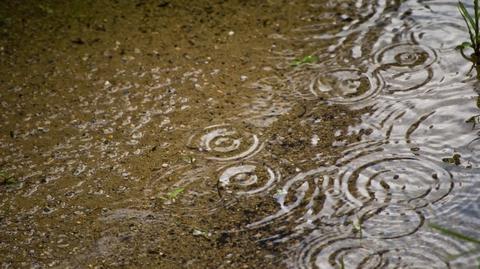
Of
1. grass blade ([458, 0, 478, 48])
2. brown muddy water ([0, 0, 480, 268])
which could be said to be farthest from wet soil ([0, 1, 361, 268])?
grass blade ([458, 0, 478, 48])

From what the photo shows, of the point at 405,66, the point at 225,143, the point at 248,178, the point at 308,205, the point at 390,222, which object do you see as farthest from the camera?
the point at 405,66

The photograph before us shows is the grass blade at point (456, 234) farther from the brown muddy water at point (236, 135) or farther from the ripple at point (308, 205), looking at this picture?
the ripple at point (308, 205)

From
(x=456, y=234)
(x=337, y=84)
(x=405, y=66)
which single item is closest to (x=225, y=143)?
(x=337, y=84)

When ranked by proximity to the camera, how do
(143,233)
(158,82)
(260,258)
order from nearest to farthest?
(260,258)
(143,233)
(158,82)

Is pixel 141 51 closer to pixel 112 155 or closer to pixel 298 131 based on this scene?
pixel 112 155

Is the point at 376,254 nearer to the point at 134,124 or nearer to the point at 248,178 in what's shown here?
the point at 248,178

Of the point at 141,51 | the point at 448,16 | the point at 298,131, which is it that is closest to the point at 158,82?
the point at 141,51

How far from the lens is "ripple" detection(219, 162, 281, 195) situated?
8.21ft

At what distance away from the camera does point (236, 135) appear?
2.75m

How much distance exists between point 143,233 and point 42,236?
35 cm

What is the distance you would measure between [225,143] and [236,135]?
0.06 metres

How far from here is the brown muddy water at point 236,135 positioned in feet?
7.54

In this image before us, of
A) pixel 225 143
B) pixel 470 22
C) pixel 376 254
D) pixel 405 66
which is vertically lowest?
pixel 376 254

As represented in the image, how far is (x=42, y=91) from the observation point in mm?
3078
